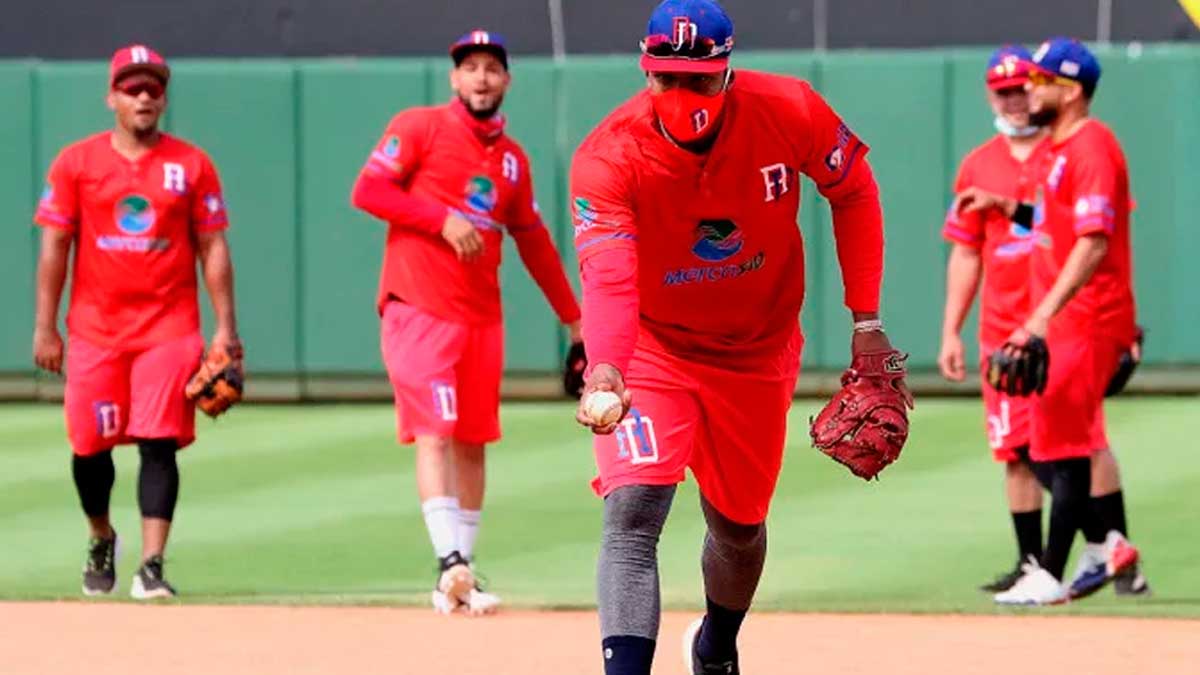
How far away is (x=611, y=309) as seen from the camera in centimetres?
628

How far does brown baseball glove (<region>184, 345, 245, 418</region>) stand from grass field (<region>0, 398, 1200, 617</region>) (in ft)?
2.47

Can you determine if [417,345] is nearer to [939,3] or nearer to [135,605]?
[135,605]

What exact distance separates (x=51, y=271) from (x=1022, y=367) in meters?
3.95

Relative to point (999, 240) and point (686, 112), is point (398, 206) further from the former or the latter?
point (686, 112)

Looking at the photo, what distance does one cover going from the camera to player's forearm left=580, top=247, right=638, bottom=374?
626cm

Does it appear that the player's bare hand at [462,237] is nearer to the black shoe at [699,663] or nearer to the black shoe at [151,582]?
the black shoe at [151,582]

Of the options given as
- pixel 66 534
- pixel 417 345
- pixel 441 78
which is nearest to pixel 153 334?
pixel 417 345

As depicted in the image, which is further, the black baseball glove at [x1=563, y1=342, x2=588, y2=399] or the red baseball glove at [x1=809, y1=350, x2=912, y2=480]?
the black baseball glove at [x1=563, y1=342, x2=588, y2=399]

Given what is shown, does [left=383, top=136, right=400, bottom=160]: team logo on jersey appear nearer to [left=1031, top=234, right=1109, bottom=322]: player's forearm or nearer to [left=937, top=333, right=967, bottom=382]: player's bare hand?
[left=937, top=333, right=967, bottom=382]: player's bare hand

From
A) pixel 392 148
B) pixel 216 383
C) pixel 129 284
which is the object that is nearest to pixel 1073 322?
pixel 392 148

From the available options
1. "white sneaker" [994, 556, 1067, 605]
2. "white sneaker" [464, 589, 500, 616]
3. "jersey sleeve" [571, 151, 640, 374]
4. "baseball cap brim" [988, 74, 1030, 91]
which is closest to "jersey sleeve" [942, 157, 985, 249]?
"baseball cap brim" [988, 74, 1030, 91]

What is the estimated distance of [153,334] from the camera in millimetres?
10250

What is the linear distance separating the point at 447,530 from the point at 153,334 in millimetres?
1550

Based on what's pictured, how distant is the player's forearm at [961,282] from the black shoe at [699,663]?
3374 mm
